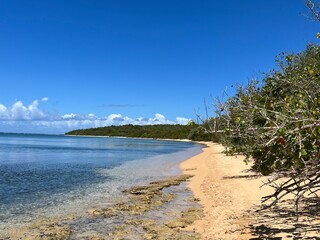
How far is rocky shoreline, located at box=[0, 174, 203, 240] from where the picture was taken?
438 inches

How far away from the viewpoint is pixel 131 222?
41.7ft

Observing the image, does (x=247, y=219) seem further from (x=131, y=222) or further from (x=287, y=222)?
(x=131, y=222)

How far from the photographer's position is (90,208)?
15.4m

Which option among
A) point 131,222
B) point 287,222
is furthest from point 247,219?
point 131,222

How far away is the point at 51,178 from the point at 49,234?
1530 cm

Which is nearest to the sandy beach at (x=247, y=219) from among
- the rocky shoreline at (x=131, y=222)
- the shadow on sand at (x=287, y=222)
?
the shadow on sand at (x=287, y=222)

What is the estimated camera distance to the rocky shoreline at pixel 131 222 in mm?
11117

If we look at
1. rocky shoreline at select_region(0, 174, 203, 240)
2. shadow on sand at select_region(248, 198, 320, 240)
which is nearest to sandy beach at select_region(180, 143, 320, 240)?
shadow on sand at select_region(248, 198, 320, 240)

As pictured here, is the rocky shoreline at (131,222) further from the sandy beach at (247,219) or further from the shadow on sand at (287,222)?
the shadow on sand at (287,222)

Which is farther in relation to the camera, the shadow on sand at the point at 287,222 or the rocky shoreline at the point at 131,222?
the rocky shoreline at the point at 131,222

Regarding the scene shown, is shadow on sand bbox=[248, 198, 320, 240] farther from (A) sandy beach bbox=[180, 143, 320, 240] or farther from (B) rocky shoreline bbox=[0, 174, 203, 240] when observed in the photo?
(B) rocky shoreline bbox=[0, 174, 203, 240]

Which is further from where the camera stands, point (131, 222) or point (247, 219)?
point (131, 222)

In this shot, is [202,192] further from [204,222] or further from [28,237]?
[28,237]

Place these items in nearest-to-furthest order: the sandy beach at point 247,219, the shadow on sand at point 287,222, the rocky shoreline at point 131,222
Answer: the shadow on sand at point 287,222, the sandy beach at point 247,219, the rocky shoreline at point 131,222
